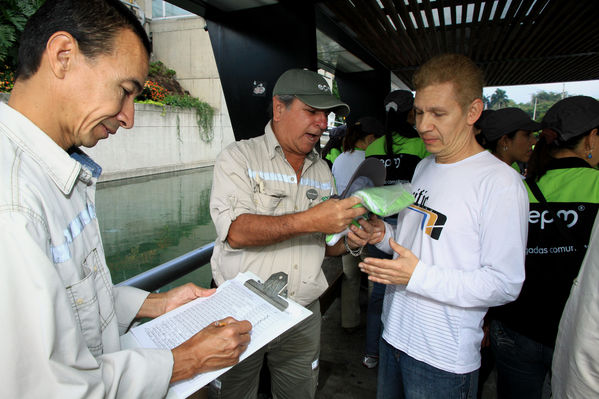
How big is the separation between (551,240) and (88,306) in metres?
2.03

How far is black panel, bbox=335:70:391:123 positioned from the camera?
256 inches

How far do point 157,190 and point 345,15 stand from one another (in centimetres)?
767

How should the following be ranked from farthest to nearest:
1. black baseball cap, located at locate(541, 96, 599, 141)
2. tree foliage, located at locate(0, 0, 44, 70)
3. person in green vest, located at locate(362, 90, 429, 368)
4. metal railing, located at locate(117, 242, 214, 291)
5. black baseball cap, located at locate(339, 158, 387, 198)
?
person in green vest, located at locate(362, 90, 429, 368) → metal railing, located at locate(117, 242, 214, 291) → tree foliage, located at locate(0, 0, 44, 70) → black baseball cap, located at locate(541, 96, 599, 141) → black baseball cap, located at locate(339, 158, 387, 198)

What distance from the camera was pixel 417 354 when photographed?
1.45m

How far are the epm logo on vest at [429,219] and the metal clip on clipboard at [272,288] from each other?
685 millimetres

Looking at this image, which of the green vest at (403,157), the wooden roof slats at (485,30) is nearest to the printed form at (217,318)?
the green vest at (403,157)

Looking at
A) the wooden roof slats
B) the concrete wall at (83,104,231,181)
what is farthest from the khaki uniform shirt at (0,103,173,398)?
the concrete wall at (83,104,231,181)

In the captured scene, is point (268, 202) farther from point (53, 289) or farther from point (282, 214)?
point (53, 289)

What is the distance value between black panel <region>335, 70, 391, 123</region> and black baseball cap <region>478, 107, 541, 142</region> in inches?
152

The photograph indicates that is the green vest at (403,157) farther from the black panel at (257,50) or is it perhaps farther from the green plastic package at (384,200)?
the green plastic package at (384,200)

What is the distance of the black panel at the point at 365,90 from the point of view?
6.51 meters

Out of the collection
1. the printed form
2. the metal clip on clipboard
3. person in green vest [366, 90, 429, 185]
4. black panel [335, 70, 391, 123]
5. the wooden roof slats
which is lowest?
the printed form

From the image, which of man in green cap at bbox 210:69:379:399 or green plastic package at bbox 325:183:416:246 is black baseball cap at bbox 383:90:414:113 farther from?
green plastic package at bbox 325:183:416:246

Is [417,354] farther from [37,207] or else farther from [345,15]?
[345,15]
